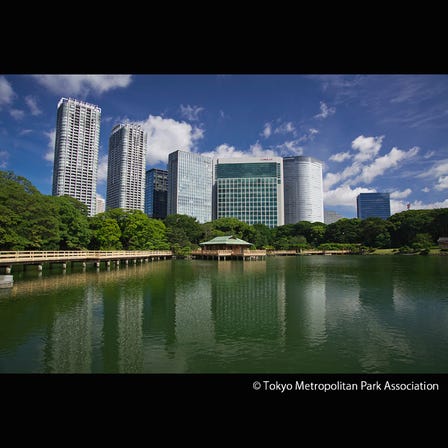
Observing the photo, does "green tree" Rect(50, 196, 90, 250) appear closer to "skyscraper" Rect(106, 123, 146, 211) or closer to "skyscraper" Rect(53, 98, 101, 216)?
"skyscraper" Rect(53, 98, 101, 216)

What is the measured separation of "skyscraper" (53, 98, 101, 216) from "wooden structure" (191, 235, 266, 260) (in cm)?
5501

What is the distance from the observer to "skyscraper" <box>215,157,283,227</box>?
96.6 meters

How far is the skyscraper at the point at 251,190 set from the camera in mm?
96562

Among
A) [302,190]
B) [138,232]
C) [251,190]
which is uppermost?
[302,190]

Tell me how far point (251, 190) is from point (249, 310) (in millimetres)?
88180

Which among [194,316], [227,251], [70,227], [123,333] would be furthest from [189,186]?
[123,333]

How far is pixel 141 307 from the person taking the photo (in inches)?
454

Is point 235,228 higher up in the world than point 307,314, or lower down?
higher up

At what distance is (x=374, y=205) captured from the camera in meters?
172

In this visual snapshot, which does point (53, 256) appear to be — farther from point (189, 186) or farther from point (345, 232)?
point (189, 186)

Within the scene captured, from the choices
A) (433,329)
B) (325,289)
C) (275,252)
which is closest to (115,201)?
(275,252)

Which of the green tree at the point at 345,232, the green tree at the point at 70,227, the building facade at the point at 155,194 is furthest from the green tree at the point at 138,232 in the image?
the building facade at the point at 155,194
